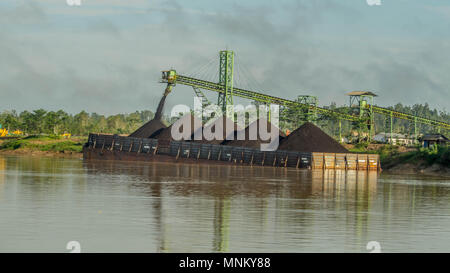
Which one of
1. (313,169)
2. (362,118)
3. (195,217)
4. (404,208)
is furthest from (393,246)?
(362,118)

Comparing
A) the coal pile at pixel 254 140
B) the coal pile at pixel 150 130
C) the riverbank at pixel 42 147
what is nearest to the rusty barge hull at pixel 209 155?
the coal pile at pixel 254 140

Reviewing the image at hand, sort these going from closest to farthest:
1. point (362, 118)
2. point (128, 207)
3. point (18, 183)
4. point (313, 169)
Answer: point (128, 207)
point (18, 183)
point (313, 169)
point (362, 118)

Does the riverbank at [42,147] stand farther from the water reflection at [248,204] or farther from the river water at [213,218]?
the river water at [213,218]

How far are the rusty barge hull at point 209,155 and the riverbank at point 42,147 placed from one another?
62.5 feet

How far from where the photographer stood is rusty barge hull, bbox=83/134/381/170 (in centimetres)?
6091

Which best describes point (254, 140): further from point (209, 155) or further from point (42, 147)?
point (42, 147)

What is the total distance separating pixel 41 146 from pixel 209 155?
4287 centimetres

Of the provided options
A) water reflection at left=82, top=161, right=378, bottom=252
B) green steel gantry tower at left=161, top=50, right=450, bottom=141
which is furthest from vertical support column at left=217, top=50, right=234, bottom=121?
water reflection at left=82, top=161, right=378, bottom=252

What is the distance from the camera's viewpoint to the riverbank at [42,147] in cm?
9631

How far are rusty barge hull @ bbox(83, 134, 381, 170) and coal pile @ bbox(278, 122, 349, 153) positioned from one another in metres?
3.39

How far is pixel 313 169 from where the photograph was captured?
59062 millimetres


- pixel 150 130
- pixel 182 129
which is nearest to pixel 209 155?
pixel 182 129
